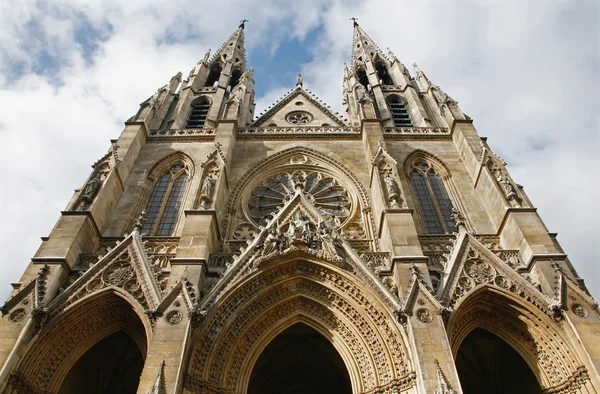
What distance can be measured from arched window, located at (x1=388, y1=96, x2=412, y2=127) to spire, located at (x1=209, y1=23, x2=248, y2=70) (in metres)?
10.8

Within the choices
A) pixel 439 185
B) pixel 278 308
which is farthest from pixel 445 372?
pixel 439 185

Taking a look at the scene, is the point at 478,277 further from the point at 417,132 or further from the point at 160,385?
the point at 417,132

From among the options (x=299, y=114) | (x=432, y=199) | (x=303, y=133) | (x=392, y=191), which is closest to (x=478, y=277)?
(x=392, y=191)

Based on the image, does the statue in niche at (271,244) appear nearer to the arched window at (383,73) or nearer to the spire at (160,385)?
the spire at (160,385)

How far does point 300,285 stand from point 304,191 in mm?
5361

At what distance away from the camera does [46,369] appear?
1013 cm

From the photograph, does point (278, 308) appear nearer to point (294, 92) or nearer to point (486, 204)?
point (486, 204)

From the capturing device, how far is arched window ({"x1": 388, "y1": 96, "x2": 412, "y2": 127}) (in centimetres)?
2105

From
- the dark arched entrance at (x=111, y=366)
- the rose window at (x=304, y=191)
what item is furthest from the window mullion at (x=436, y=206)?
the dark arched entrance at (x=111, y=366)

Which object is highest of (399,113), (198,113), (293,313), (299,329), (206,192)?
(198,113)

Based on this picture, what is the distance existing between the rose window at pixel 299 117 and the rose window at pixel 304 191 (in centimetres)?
493

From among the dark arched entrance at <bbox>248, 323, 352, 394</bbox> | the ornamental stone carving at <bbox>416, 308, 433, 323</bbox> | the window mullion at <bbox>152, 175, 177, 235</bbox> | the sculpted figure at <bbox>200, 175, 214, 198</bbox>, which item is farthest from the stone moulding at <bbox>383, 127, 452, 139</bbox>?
the ornamental stone carving at <bbox>416, 308, 433, 323</bbox>

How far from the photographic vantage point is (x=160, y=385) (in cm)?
841

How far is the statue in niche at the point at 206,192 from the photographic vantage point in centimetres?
1312
